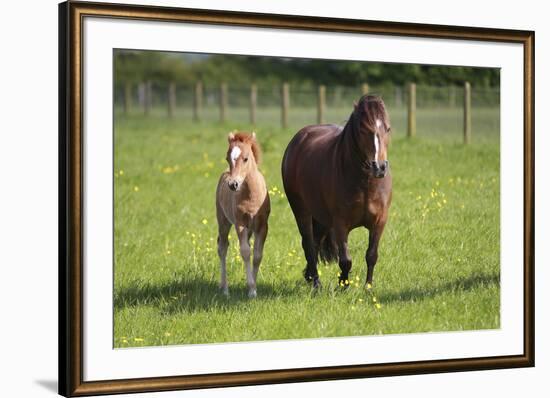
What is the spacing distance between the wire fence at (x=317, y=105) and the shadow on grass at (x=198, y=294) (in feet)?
4.69

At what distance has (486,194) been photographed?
23.9 ft

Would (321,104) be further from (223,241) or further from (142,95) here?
(142,95)

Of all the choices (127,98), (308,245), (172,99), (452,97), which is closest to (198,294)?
(308,245)

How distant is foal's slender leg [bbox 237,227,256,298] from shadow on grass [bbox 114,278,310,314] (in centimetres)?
4

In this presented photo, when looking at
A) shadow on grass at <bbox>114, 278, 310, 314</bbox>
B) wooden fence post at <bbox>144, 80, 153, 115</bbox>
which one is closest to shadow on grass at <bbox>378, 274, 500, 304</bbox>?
shadow on grass at <bbox>114, 278, 310, 314</bbox>

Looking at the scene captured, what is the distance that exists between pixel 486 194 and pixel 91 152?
11.0 ft

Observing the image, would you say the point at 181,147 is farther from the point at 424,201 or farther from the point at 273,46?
the point at 273,46

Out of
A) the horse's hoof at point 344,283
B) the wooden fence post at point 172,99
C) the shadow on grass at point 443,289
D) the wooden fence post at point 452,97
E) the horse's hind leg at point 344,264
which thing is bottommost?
the shadow on grass at point 443,289

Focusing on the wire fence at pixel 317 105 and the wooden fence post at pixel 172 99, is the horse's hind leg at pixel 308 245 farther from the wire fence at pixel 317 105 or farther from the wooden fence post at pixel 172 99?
the wooden fence post at pixel 172 99

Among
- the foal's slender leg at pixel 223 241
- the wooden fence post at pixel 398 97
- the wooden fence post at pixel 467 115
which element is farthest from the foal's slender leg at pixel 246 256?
the wooden fence post at pixel 398 97

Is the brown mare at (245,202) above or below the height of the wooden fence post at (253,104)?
below

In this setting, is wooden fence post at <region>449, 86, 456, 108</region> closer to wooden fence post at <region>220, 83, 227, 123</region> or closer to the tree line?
the tree line

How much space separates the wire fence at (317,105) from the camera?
880 cm

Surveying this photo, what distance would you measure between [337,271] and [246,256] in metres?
0.70
